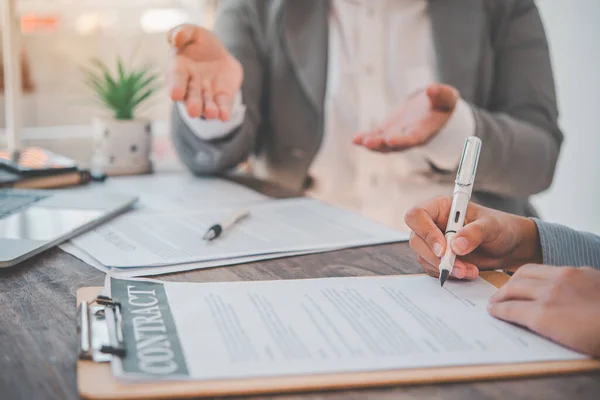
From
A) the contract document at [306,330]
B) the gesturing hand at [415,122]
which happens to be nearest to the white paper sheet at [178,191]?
the gesturing hand at [415,122]

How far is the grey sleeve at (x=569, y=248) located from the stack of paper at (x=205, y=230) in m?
0.19

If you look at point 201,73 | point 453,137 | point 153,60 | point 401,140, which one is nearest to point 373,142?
point 401,140

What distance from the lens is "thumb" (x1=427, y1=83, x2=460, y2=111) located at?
1045 millimetres

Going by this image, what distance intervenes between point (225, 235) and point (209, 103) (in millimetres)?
281

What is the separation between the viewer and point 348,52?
1.46 metres

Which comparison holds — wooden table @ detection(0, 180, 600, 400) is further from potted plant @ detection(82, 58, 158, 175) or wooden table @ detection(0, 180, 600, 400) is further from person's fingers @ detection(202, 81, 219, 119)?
potted plant @ detection(82, 58, 158, 175)

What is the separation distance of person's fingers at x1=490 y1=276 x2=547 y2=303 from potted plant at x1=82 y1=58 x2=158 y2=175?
3.18 ft

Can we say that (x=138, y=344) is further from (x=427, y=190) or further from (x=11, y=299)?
(x=427, y=190)

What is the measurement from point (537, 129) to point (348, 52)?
1.49 ft

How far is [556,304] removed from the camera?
19.9 inches

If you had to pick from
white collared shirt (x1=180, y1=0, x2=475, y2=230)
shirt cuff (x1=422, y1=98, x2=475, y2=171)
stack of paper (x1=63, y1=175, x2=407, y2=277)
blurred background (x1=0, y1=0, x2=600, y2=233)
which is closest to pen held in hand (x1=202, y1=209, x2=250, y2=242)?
stack of paper (x1=63, y1=175, x2=407, y2=277)

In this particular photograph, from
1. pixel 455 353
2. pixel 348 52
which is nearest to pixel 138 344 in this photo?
pixel 455 353

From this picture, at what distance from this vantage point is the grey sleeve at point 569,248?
0.68 m

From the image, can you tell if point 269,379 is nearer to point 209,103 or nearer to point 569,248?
point 569,248
